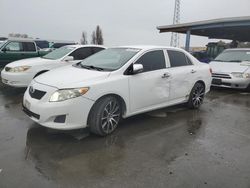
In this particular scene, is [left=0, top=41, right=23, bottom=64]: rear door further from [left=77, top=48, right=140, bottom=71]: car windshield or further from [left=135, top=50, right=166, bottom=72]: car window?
[left=135, top=50, right=166, bottom=72]: car window

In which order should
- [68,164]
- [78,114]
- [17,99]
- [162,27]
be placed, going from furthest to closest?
[162,27] → [17,99] → [78,114] → [68,164]

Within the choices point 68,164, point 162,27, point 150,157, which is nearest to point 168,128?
point 150,157

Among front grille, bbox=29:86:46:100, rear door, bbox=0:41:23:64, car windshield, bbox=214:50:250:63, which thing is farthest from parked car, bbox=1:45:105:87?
car windshield, bbox=214:50:250:63

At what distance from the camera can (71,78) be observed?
396cm

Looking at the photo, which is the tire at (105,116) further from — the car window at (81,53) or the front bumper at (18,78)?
the car window at (81,53)

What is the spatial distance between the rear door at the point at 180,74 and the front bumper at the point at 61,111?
7.05 feet

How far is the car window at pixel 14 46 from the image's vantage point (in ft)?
33.5

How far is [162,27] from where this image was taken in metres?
17.0

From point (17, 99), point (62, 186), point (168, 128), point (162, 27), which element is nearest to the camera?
point (62, 186)

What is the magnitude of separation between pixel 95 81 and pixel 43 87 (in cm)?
86

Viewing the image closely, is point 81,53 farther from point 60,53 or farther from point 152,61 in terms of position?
point 152,61

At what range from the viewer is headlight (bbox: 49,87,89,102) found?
363cm

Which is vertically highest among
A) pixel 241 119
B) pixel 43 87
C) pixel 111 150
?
pixel 43 87

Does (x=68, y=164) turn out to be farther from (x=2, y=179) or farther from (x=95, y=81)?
(x=95, y=81)
